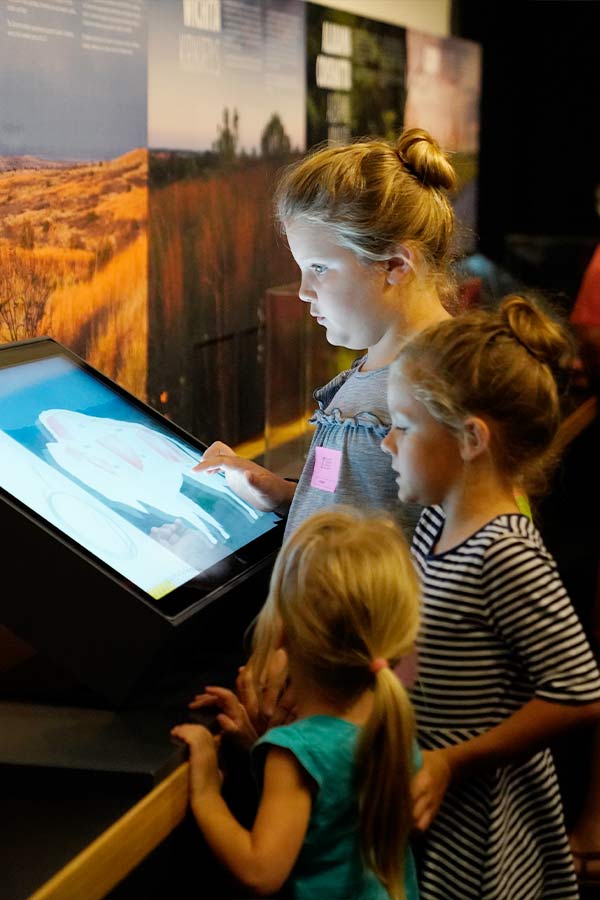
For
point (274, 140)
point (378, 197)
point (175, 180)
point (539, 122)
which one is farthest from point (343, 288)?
point (539, 122)

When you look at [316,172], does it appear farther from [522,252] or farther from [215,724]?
[522,252]

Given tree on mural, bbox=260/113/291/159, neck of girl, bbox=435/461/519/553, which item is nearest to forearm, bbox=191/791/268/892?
neck of girl, bbox=435/461/519/553

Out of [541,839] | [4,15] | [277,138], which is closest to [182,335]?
[277,138]

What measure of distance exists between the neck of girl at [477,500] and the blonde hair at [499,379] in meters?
0.02

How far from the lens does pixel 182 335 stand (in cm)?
298

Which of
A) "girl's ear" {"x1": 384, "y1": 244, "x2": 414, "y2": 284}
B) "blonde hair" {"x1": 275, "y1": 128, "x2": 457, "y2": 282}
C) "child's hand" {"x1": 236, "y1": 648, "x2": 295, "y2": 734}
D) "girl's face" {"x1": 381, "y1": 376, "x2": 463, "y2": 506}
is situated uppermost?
"blonde hair" {"x1": 275, "y1": 128, "x2": 457, "y2": 282}

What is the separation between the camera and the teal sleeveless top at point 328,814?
1.31 m

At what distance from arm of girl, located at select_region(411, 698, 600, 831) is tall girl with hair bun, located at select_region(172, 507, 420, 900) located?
0.25 ft

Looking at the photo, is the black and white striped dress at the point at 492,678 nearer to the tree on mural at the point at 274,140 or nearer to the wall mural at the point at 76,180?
the wall mural at the point at 76,180

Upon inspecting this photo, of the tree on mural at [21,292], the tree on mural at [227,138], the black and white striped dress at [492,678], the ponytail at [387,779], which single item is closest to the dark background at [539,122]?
the tree on mural at [227,138]

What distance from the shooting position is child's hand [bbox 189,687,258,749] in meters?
1.41

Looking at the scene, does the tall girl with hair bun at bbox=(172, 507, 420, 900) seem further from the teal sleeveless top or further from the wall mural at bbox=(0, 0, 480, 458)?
the wall mural at bbox=(0, 0, 480, 458)

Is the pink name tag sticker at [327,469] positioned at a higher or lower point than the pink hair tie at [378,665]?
higher

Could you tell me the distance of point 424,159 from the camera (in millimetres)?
1925
